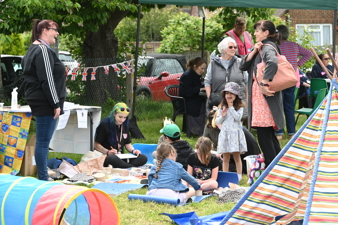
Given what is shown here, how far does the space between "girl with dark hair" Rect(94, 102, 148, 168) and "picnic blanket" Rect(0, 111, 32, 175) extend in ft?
3.71

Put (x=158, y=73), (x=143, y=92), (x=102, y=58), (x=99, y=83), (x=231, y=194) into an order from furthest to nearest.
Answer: (x=158, y=73) < (x=143, y=92) < (x=102, y=58) < (x=99, y=83) < (x=231, y=194)

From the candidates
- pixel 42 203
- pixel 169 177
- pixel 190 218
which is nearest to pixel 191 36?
pixel 169 177

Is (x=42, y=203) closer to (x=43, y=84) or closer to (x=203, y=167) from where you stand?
(x=43, y=84)

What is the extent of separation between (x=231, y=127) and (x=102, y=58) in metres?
6.49

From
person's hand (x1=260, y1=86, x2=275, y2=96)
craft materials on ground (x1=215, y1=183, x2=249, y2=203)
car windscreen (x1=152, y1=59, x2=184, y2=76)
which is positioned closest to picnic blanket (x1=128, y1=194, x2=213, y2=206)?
craft materials on ground (x1=215, y1=183, x2=249, y2=203)

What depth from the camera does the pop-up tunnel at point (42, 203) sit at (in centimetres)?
471

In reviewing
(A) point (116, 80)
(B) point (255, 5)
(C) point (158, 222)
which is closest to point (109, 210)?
(C) point (158, 222)

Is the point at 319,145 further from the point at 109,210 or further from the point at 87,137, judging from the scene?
the point at 87,137

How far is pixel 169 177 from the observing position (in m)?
6.57

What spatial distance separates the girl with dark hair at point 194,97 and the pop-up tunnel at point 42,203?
5.86m

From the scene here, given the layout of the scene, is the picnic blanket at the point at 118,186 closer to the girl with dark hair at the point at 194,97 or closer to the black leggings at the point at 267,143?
the black leggings at the point at 267,143

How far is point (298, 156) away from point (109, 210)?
165 cm

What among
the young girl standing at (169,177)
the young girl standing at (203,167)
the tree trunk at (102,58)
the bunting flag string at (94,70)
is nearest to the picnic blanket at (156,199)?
the young girl standing at (169,177)

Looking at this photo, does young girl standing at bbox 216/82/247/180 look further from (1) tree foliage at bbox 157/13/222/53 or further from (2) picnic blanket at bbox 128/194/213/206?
(1) tree foliage at bbox 157/13/222/53
